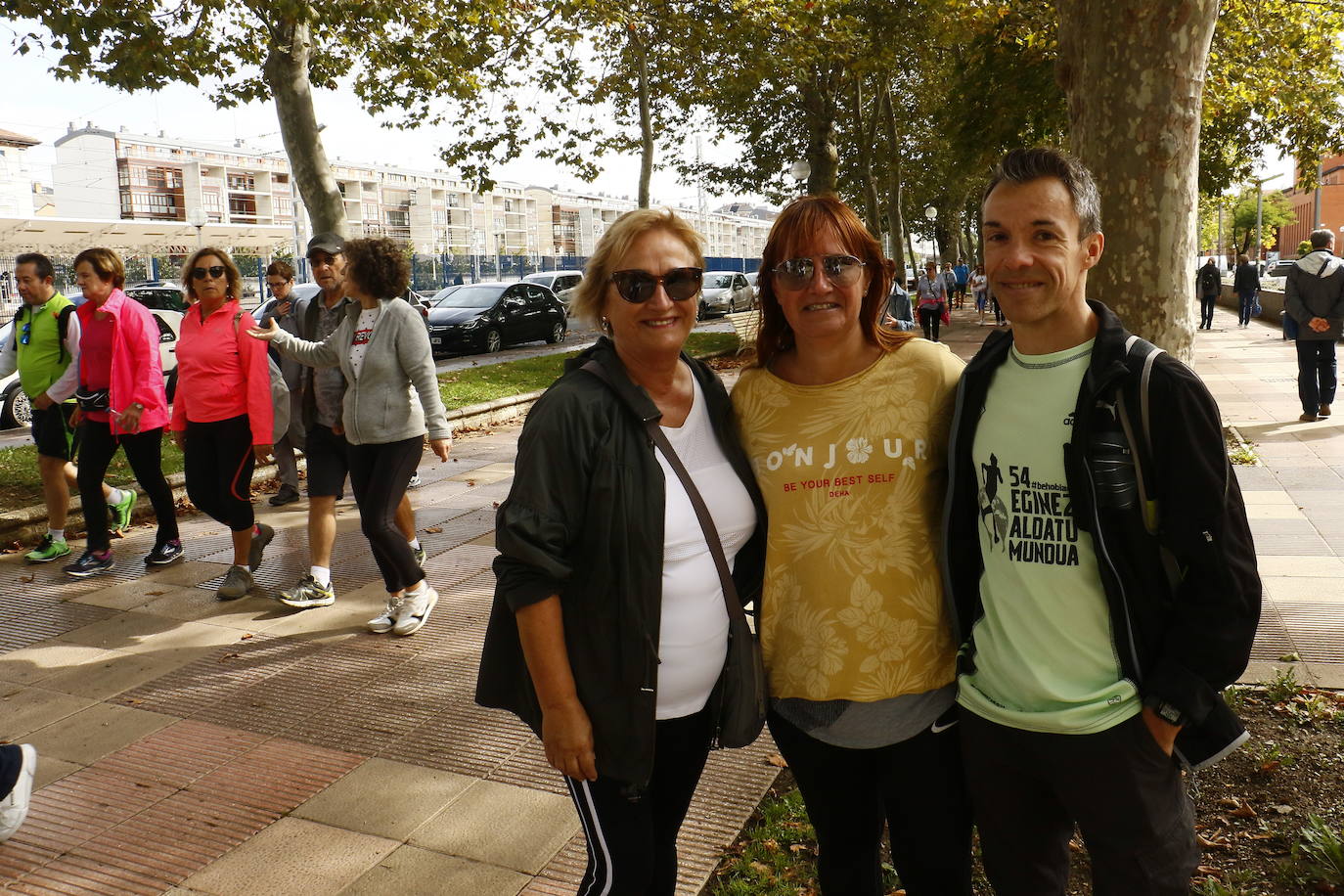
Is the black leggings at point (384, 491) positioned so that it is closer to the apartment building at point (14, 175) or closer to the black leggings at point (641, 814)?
the black leggings at point (641, 814)

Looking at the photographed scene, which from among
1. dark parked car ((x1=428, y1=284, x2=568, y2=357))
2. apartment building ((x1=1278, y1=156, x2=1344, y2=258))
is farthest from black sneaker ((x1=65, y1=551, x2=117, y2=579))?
apartment building ((x1=1278, y1=156, x2=1344, y2=258))

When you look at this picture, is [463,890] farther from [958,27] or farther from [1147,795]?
[958,27]

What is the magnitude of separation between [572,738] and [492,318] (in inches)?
894

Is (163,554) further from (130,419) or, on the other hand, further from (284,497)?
(284,497)

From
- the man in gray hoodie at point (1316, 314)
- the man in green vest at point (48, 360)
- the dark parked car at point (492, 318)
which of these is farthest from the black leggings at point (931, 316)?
the man in green vest at point (48, 360)

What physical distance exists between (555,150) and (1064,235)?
1891 centimetres

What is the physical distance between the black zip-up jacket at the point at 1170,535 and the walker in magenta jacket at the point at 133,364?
581cm

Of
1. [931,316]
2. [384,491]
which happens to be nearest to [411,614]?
[384,491]

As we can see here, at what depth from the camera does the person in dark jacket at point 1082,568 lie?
1.80 meters

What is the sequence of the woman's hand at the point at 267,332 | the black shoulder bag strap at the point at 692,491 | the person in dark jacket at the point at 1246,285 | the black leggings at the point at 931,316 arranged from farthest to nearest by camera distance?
1. the person in dark jacket at the point at 1246,285
2. the black leggings at the point at 931,316
3. the woman's hand at the point at 267,332
4. the black shoulder bag strap at the point at 692,491

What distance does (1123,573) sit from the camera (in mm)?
1858

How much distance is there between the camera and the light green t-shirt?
1.90 meters

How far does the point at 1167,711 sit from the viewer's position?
1827mm

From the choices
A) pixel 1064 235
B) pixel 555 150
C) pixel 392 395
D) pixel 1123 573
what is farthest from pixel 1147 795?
pixel 555 150
